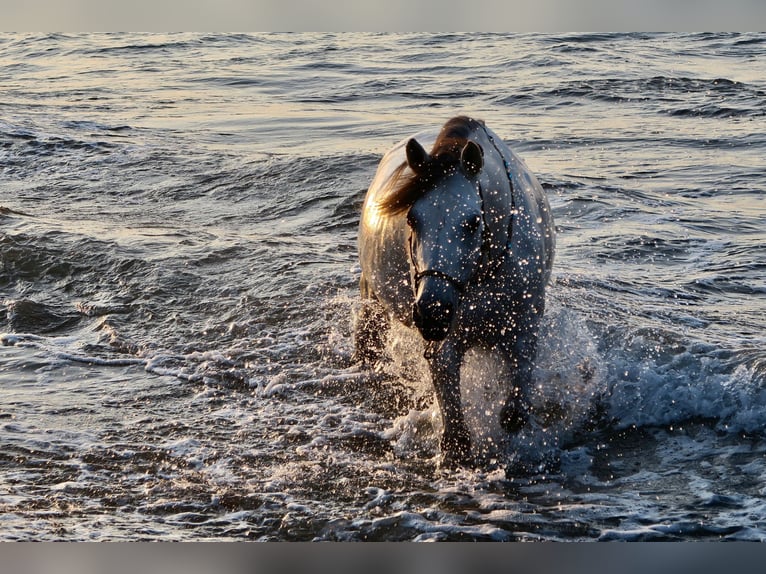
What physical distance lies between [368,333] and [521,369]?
4.28 feet

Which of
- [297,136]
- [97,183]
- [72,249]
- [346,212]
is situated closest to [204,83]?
[297,136]

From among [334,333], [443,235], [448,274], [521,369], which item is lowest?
[334,333]

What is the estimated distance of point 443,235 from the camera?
3.36m

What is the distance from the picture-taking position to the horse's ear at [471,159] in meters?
3.49

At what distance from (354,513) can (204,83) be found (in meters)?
12.3

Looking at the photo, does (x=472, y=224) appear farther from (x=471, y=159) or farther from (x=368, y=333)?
(x=368, y=333)

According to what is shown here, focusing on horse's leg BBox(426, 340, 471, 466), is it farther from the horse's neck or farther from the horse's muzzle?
the horse's muzzle

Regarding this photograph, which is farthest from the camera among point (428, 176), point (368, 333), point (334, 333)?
point (334, 333)

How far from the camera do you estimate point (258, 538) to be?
3.49 metres

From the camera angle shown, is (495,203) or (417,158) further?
(495,203)

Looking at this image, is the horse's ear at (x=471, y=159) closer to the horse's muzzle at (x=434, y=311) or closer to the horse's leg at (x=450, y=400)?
the horse's muzzle at (x=434, y=311)

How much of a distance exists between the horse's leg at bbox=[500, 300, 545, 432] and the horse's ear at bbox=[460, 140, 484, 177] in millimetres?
854

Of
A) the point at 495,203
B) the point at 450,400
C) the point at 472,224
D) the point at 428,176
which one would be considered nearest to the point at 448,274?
the point at 472,224

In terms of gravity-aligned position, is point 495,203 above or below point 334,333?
above
